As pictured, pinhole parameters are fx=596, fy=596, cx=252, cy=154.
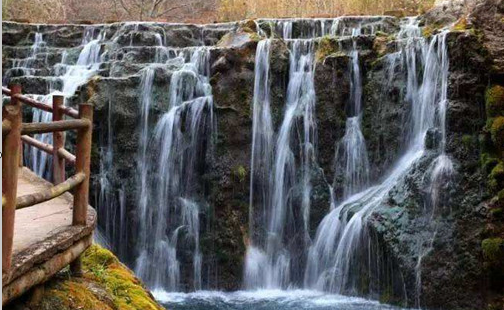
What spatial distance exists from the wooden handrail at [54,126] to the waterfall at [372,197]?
6.48 metres

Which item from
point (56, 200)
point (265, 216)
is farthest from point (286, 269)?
point (56, 200)

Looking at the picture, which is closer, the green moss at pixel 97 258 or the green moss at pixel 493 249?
the green moss at pixel 97 258

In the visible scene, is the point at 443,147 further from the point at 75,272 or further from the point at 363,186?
the point at 75,272

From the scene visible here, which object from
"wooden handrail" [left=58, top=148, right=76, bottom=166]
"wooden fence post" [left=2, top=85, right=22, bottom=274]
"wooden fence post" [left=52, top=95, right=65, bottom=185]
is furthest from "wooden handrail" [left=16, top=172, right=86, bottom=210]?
"wooden fence post" [left=52, top=95, right=65, bottom=185]

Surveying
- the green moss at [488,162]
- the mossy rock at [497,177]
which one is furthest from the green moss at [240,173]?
the mossy rock at [497,177]

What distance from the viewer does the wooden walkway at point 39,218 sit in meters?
2.87

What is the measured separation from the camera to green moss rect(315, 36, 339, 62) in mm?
12030

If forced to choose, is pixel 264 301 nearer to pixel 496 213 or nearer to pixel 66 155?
Answer: pixel 496 213

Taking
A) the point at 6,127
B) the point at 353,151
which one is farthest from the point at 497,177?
the point at 6,127

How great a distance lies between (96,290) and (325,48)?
9178 millimetres

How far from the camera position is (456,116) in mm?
9961

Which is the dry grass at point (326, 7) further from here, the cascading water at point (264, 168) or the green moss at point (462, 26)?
the cascading water at point (264, 168)

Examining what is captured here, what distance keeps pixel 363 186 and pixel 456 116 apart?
2.14 meters

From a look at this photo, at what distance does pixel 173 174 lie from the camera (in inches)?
456
